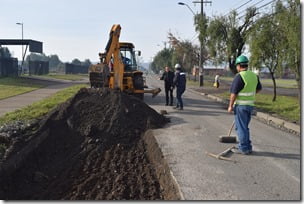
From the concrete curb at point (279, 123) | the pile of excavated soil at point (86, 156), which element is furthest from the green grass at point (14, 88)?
the concrete curb at point (279, 123)

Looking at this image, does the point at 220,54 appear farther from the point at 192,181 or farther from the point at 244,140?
the point at 192,181

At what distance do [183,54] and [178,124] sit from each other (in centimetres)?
4154

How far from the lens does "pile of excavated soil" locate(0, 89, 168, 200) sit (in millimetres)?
6254

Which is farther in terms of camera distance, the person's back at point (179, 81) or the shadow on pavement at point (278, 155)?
the person's back at point (179, 81)

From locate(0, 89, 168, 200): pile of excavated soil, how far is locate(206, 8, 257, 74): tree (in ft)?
51.9

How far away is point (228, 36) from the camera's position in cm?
2720

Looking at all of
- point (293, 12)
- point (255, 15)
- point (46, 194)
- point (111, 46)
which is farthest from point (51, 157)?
point (255, 15)

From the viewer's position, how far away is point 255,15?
26.2 metres

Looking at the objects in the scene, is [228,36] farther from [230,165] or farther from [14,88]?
[230,165]

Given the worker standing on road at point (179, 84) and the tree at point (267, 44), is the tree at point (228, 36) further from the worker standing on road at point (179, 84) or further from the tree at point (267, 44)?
the worker standing on road at point (179, 84)

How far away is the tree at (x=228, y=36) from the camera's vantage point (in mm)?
26528

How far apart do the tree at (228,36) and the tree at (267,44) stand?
5912 mm

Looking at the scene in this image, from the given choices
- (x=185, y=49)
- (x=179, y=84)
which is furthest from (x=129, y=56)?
(x=185, y=49)

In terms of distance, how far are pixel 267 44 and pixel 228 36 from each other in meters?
8.09
